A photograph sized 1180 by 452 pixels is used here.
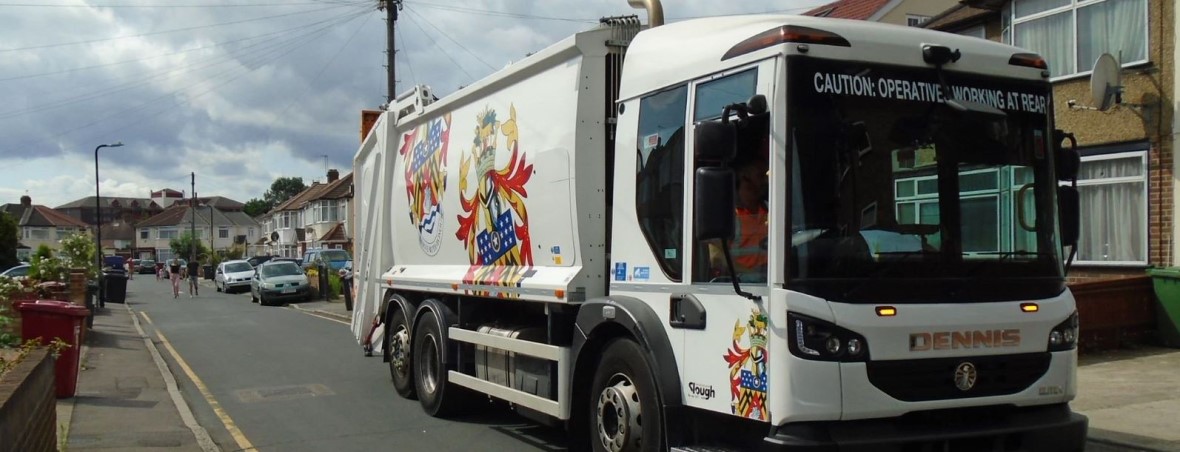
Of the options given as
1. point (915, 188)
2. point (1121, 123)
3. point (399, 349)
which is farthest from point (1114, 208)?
point (915, 188)

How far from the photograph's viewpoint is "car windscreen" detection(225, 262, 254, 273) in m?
40.0

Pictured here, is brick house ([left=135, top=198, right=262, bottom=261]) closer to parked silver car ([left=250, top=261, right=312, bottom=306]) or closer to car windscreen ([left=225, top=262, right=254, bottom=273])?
car windscreen ([left=225, top=262, right=254, bottom=273])

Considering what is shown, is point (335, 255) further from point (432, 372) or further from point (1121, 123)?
point (1121, 123)

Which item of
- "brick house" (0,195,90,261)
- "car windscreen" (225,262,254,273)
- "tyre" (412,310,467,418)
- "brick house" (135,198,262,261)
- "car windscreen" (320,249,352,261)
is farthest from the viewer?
"brick house" (135,198,262,261)

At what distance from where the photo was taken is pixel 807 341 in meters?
4.70

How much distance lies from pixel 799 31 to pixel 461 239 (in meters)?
4.67

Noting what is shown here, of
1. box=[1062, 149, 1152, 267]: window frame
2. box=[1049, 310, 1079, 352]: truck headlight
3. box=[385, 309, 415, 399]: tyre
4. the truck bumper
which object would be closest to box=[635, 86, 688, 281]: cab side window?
the truck bumper

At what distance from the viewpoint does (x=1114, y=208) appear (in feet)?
44.7

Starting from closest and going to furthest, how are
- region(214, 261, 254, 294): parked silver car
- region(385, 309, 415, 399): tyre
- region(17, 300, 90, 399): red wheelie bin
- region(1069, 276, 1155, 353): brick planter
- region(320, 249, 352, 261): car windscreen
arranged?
1. region(385, 309, 415, 399): tyre
2. region(17, 300, 90, 399): red wheelie bin
3. region(1069, 276, 1155, 353): brick planter
4. region(214, 261, 254, 294): parked silver car
5. region(320, 249, 352, 261): car windscreen

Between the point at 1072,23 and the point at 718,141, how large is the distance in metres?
11.8

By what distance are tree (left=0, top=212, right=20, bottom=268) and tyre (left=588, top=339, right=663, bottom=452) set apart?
53.5 meters

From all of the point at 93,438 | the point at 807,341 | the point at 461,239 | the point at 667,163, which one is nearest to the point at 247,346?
the point at 93,438

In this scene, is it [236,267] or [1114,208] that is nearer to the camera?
[1114,208]

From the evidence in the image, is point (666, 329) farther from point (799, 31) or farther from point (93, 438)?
point (93, 438)
